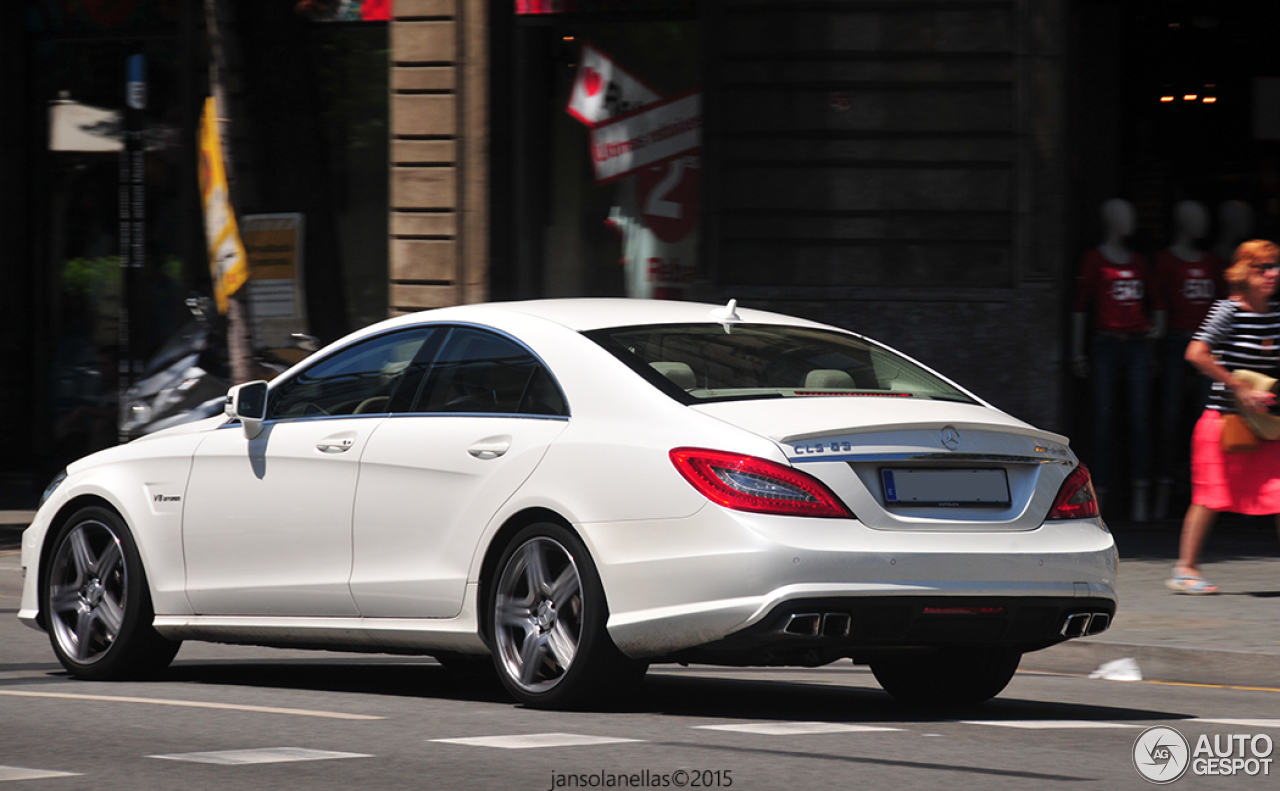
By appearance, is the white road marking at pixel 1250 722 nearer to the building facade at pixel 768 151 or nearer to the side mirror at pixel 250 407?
the side mirror at pixel 250 407

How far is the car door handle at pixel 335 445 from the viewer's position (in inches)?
290

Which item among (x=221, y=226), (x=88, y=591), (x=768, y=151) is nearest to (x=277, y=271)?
(x=221, y=226)

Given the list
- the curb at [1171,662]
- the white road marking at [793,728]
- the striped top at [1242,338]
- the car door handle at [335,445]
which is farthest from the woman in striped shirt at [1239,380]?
the car door handle at [335,445]

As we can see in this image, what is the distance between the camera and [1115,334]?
45.9 ft

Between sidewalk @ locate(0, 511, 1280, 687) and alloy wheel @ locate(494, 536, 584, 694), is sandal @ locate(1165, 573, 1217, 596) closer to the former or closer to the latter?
sidewalk @ locate(0, 511, 1280, 687)

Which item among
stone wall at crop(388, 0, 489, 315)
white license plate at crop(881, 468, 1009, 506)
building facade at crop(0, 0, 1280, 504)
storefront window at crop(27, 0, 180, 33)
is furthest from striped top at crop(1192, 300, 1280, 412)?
storefront window at crop(27, 0, 180, 33)

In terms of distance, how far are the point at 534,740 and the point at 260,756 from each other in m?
0.81

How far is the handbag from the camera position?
34.5 feet

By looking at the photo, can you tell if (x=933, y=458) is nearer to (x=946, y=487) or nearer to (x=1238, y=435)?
(x=946, y=487)

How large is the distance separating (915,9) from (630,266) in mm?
2943

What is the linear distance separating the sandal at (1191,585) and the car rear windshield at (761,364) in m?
4.06

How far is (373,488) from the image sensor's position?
23.7 ft

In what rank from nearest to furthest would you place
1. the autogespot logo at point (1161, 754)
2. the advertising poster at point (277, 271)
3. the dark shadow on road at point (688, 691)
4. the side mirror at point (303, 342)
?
the autogespot logo at point (1161, 754) → the dark shadow on road at point (688, 691) → the side mirror at point (303, 342) → the advertising poster at point (277, 271)

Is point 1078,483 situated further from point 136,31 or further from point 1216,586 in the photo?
point 136,31
